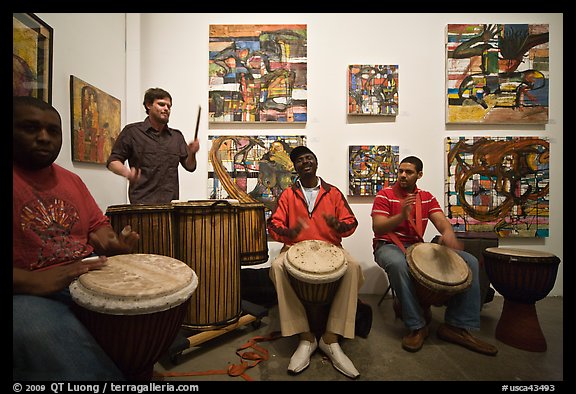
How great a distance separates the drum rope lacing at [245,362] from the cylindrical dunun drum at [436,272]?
4.07 ft

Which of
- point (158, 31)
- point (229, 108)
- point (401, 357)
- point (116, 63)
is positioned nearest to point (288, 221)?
point (401, 357)

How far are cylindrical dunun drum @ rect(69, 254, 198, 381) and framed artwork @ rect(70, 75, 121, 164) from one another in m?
1.65

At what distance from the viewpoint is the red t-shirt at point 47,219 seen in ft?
4.07

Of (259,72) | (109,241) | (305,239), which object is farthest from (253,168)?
(109,241)

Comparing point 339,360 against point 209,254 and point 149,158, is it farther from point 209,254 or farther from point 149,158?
point 149,158

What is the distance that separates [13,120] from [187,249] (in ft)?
3.90

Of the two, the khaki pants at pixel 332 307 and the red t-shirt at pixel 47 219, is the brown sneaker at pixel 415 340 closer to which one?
the khaki pants at pixel 332 307

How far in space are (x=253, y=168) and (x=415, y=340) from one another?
232 centimetres

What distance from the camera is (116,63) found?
9.69ft

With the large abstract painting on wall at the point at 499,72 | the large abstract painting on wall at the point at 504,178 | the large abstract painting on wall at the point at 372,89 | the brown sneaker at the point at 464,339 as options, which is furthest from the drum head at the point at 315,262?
the large abstract painting on wall at the point at 499,72

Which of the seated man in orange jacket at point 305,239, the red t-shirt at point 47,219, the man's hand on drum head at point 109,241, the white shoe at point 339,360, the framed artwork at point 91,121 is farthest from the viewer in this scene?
the framed artwork at point 91,121

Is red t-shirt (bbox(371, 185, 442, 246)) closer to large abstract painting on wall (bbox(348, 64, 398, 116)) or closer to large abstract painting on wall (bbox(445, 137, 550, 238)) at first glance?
large abstract painting on wall (bbox(445, 137, 550, 238))

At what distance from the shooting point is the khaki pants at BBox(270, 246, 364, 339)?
1.91 metres

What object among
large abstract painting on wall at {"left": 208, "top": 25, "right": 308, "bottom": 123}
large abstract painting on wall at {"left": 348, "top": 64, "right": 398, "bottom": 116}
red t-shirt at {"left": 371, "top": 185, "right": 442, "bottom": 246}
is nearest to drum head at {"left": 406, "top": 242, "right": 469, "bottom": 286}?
red t-shirt at {"left": 371, "top": 185, "right": 442, "bottom": 246}
